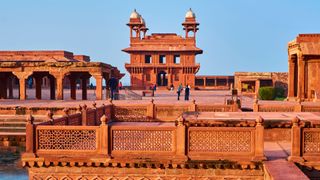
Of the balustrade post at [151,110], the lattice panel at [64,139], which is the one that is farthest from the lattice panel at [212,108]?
the lattice panel at [64,139]

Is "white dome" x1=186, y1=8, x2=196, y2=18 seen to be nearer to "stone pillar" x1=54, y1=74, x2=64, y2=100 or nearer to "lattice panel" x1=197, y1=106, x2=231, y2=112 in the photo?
"stone pillar" x1=54, y1=74, x2=64, y2=100

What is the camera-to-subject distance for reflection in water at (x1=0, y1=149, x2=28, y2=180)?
38.8ft

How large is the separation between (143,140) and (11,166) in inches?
292

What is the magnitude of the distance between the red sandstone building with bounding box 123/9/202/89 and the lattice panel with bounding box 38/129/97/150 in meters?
45.1

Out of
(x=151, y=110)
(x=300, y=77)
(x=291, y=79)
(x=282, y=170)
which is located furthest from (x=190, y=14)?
(x=282, y=170)

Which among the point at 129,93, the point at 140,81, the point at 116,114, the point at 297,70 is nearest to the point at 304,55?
the point at 297,70

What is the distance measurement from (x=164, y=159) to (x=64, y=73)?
19616 millimetres

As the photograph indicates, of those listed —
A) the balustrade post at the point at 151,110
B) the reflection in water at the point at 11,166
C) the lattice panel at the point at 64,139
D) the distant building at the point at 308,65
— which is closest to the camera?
the lattice panel at the point at 64,139

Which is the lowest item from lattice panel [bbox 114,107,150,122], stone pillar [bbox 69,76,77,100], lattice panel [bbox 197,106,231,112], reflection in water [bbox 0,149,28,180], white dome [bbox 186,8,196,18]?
reflection in water [bbox 0,149,28,180]

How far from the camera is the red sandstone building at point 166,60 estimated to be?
52.5 m

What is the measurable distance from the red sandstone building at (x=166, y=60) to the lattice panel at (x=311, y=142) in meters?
45.0

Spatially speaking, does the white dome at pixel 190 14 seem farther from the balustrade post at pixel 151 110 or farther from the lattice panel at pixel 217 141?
the lattice panel at pixel 217 141

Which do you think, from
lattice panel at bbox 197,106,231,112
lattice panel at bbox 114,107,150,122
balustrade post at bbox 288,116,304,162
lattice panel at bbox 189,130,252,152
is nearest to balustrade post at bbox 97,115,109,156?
lattice panel at bbox 189,130,252,152

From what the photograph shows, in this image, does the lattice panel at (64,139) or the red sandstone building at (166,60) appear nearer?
the lattice panel at (64,139)
